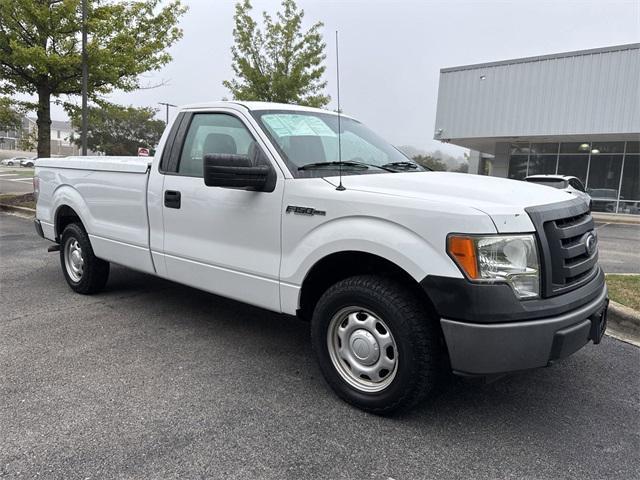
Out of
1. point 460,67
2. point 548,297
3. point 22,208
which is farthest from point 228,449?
point 460,67

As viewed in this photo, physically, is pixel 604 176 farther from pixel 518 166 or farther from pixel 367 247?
pixel 367 247

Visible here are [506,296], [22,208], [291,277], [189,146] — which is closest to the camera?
[506,296]

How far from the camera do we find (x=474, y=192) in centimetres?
283

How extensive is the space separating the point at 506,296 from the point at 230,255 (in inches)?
76.3

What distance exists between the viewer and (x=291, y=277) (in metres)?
3.28

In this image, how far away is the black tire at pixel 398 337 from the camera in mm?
2691

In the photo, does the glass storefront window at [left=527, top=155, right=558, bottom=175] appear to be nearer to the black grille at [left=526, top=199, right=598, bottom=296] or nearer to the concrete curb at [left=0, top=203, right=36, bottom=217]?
→ the concrete curb at [left=0, top=203, right=36, bottom=217]

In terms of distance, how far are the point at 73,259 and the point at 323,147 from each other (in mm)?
3224

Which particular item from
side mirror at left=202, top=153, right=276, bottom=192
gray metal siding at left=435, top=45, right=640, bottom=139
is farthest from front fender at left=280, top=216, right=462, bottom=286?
gray metal siding at left=435, top=45, right=640, bottom=139

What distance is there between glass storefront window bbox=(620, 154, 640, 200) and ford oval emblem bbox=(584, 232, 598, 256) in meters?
19.8

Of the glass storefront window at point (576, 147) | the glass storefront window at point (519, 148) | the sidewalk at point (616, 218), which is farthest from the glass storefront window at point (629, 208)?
the glass storefront window at point (519, 148)

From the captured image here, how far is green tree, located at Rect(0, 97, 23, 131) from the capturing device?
511 inches

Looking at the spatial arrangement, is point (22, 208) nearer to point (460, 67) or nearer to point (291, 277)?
point (291, 277)

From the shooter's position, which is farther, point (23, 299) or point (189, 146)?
point (23, 299)
